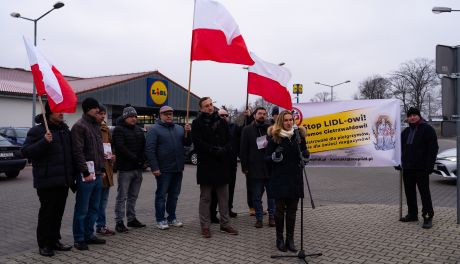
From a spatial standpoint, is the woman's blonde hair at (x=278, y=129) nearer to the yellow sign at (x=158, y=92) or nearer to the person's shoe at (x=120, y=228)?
the person's shoe at (x=120, y=228)

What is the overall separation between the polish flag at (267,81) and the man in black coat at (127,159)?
2.10 metres

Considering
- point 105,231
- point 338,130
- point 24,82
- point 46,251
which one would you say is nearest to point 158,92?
point 24,82

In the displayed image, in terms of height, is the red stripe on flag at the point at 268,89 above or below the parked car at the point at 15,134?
above

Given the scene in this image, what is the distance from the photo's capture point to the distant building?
32281 mm

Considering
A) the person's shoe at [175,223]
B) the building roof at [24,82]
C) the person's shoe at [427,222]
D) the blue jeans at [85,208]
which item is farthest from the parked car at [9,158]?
the building roof at [24,82]

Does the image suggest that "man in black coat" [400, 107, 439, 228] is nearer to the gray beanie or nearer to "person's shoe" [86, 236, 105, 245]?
the gray beanie

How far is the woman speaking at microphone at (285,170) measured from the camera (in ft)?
18.4

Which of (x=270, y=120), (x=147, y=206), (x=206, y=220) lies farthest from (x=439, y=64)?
(x=147, y=206)

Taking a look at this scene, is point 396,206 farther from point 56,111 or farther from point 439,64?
point 56,111

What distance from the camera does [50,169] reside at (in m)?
5.33

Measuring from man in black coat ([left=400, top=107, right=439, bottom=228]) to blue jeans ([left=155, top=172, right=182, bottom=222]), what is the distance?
391 centimetres

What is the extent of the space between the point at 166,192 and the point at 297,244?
2225 millimetres

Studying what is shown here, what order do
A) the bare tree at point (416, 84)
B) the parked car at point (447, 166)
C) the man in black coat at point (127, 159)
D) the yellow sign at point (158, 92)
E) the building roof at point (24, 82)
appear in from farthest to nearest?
1. the bare tree at point (416, 84)
2. the yellow sign at point (158, 92)
3. the building roof at point (24, 82)
4. the parked car at point (447, 166)
5. the man in black coat at point (127, 159)

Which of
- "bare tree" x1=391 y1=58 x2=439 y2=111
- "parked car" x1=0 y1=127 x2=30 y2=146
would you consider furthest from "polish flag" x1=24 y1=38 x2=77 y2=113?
"bare tree" x1=391 y1=58 x2=439 y2=111
